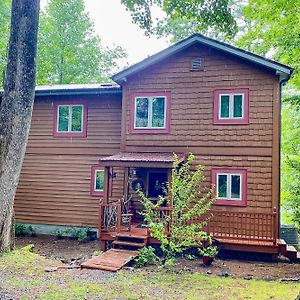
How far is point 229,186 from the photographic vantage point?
1216 centimetres

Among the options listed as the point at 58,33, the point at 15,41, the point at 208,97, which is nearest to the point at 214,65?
the point at 208,97

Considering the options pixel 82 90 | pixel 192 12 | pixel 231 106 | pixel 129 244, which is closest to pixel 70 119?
pixel 82 90

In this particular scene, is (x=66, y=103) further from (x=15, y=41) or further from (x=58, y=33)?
(x=58, y=33)

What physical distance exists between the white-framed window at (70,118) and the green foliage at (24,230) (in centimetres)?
435

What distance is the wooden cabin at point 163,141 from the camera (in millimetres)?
11742

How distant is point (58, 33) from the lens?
27.3 meters

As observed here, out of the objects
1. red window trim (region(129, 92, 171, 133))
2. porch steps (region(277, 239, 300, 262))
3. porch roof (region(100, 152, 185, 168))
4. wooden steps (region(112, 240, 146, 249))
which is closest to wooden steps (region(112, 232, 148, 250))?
wooden steps (region(112, 240, 146, 249))

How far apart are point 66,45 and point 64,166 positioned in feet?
51.0

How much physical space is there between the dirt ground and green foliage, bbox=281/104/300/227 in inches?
54.8

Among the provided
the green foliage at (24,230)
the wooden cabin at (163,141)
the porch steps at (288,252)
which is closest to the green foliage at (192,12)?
the wooden cabin at (163,141)

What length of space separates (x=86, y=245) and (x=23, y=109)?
21.9 feet

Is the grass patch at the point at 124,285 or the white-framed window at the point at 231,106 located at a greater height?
the white-framed window at the point at 231,106

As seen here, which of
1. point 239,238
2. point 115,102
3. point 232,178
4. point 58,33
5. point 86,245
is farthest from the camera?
point 58,33

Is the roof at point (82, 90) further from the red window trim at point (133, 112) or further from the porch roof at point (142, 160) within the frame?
the porch roof at point (142, 160)
